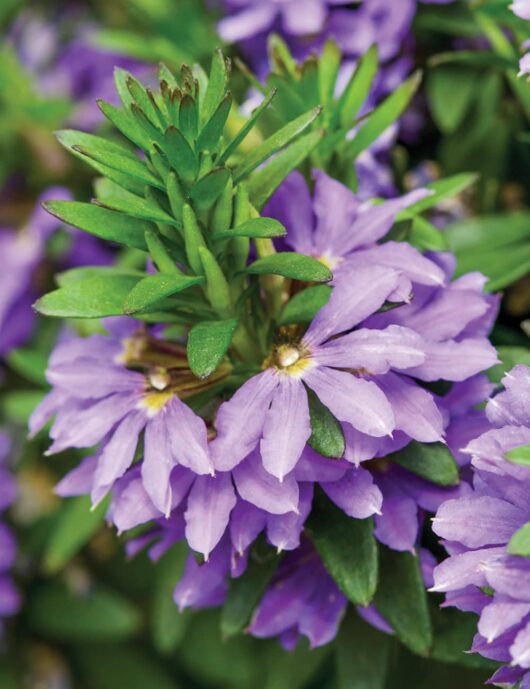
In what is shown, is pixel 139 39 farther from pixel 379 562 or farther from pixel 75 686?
pixel 75 686

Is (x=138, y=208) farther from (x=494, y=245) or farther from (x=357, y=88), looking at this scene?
(x=494, y=245)

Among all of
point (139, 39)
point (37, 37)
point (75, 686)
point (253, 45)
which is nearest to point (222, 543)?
point (253, 45)

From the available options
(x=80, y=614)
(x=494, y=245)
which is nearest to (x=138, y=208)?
(x=494, y=245)

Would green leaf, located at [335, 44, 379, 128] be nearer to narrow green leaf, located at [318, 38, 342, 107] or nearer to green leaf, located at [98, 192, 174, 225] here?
narrow green leaf, located at [318, 38, 342, 107]

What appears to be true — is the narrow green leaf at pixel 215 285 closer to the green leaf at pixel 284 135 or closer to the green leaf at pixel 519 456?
the green leaf at pixel 284 135

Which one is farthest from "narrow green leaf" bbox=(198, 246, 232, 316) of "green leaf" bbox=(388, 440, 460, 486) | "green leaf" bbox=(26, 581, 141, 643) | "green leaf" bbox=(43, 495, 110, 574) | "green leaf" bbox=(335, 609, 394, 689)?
"green leaf" bbox=(26, 581, 141, 643)

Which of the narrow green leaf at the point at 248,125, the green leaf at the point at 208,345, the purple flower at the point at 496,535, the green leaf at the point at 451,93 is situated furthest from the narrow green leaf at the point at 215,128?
the green leaf at the point at 451,93
